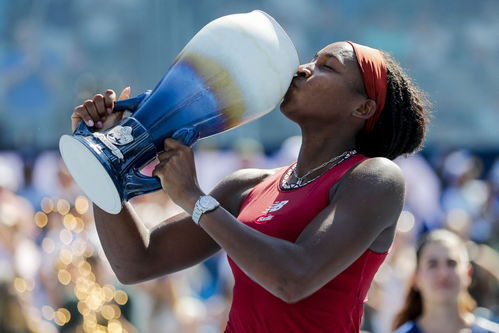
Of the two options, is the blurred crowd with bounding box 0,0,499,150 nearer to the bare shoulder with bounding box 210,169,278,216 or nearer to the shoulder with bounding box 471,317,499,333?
the shoulder with bounding box 471,317,499,333

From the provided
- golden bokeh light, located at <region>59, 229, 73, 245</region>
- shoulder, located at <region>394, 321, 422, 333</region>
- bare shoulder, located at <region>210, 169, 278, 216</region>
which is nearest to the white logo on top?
bare shoulder, located at <region>210, 169, 278, 216</region>

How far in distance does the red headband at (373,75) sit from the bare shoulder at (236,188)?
0.40 m

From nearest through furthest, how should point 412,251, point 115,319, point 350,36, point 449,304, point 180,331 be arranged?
1. point 449,304
2. point 115,319
3. point 180,331
4. point 412,251
5. point 350,36

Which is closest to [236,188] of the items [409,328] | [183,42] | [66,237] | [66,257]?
[409,328]

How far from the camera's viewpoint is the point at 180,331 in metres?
5.56

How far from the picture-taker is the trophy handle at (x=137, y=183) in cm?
227

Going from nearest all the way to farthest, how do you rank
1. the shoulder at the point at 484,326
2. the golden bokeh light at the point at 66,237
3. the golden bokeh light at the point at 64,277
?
the shoulder at the point at 484,326 < the golden bokeh light at the point at 64,277 < the golden bokeh light at the point at 66,237

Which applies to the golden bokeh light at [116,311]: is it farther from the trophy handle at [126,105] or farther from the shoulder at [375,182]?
the shoulder at [375,182]

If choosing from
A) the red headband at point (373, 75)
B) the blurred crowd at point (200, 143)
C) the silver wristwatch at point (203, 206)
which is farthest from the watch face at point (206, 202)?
the blurred crowd at point (200, 143)

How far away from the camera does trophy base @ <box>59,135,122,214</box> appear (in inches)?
87.4

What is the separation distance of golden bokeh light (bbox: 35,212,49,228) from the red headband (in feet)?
14.4

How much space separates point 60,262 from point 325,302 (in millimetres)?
3499

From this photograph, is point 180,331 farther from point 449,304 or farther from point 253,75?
point 253,75

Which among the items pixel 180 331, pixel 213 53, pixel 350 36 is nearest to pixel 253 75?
pixel 213 53
